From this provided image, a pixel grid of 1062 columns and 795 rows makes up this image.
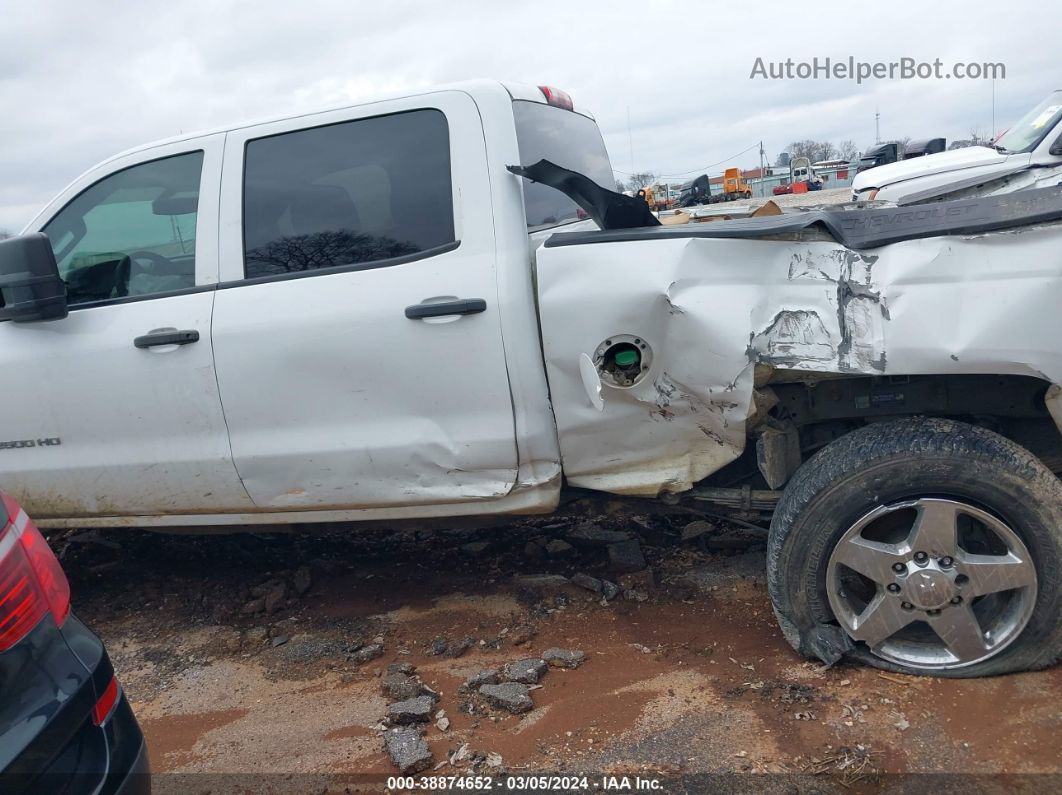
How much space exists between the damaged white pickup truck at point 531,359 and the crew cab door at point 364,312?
0.01 metres

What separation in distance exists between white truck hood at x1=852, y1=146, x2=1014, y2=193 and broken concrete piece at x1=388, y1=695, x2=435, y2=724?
714 centimetres

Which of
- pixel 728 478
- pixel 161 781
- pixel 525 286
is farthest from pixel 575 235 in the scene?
pixel 161 781

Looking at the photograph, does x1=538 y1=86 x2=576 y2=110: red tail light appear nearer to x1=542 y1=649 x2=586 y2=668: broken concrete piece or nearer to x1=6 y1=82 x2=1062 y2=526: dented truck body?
x1=6 y1=82 x2=1062 y2=526: dented truck body

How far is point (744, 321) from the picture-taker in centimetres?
260

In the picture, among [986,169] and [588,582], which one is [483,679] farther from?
[986,169]

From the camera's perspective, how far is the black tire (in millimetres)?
2547

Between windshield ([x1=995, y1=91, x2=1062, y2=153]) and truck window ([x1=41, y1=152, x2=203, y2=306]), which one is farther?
windshield ([x1=995, y1=91, x2=1062, y2=153])

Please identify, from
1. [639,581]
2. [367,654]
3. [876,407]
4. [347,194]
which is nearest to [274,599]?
[367,654]

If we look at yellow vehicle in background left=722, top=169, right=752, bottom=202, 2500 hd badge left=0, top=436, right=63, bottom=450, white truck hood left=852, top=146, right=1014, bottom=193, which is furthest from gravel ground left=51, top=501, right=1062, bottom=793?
yellow vehicle in background left=722, top=169, right=752, bottom=202

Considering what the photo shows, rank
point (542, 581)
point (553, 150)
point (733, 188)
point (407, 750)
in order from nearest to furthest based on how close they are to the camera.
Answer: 1. point (407, 750)
2. point (553, 150)
3. point (542, 581)
4. point (733, 188)

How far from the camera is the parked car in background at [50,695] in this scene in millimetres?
1715

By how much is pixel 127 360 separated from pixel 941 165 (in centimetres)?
765

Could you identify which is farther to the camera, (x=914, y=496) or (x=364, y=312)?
(x=364, y=312)

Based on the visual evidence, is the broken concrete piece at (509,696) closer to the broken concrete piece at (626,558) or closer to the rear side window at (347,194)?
the broken concrete piece at (626,558)
